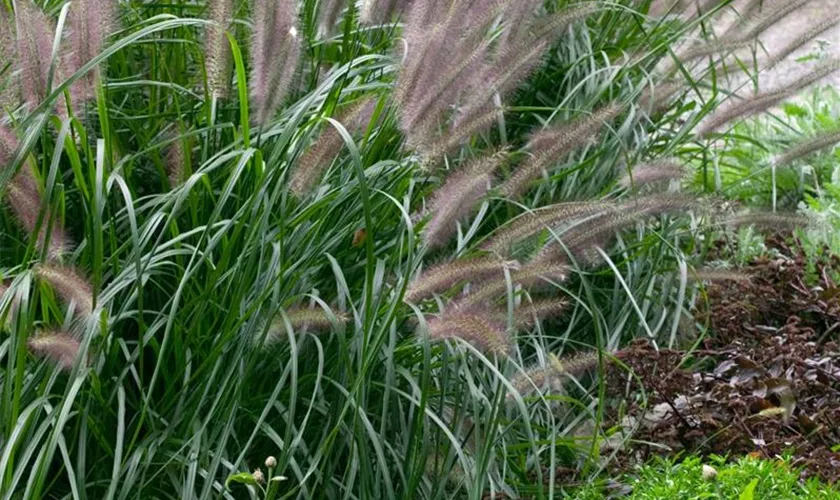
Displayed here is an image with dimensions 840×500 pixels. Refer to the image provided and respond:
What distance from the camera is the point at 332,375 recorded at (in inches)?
124

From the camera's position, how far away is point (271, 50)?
9.71 ft

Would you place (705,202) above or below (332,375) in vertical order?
above

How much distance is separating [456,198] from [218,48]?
60cm

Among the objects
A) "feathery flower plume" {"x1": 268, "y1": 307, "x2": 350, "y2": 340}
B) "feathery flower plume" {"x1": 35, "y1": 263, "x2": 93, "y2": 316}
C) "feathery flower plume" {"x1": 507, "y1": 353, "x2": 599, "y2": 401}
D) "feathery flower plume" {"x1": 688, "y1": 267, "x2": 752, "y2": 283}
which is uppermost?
"feathery flower plume" {"x1": 35, "y1": 263, "x2": 93, "y2": 316}

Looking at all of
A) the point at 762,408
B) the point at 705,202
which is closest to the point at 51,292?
the point at 705,202

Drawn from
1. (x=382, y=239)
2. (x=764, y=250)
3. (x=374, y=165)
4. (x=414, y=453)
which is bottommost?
(x=764, y=250)

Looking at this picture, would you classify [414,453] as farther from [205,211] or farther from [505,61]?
[505,61]

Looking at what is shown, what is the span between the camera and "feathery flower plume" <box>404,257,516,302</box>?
2.87m

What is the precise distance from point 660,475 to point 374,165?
3.04 ft

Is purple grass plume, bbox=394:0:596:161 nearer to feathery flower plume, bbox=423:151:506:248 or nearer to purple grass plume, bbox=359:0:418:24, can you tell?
feathery flower plume, bbox=423:151:506:248

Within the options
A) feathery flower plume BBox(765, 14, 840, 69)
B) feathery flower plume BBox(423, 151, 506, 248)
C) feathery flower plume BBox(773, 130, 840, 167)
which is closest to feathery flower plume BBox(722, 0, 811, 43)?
feathery flower plume BBox(765, 14, 840, 69)

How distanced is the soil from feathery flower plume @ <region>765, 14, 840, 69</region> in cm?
62

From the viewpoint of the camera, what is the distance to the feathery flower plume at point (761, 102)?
147 inches

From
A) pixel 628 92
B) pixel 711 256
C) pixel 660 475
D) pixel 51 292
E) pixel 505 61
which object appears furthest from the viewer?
pixel 711 256
